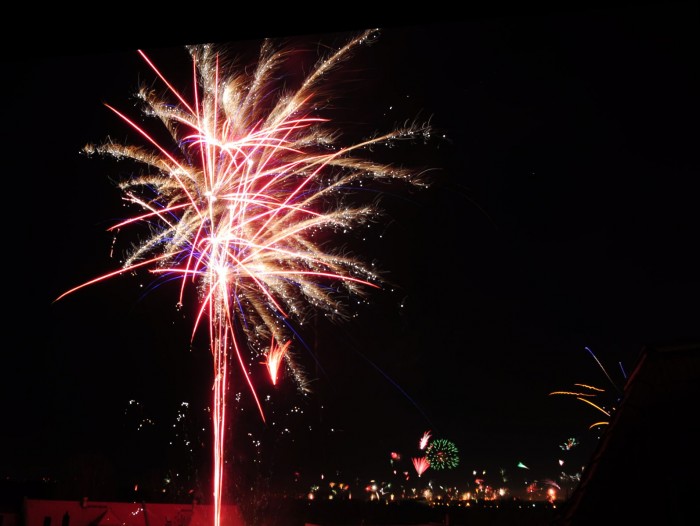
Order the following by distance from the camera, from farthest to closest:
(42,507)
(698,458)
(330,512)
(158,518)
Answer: (330,512), (158,518), (42,507), (698,458)

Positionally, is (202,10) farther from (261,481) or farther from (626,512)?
(261,481)

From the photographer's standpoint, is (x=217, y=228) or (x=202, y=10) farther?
(x=217, y=228)

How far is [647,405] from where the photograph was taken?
670cm

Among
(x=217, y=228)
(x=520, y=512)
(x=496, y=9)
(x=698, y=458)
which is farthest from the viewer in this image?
(x=520, y=512)

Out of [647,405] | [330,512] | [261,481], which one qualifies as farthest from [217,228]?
[330,512]

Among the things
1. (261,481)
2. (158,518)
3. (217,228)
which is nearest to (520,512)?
(261,481)

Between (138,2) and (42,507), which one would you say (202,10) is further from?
(42,507)

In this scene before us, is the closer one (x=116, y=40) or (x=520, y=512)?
(x=116, y=40)

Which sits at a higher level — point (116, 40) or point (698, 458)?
point (116, 40)

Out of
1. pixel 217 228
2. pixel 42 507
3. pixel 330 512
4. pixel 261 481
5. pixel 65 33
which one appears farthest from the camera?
pixel 330 512

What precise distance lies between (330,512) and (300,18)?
210 ft

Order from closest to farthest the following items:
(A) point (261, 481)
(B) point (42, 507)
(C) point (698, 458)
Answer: (C) point (698, 458) < (B) point (42, 507) < (A) point (261, 481)

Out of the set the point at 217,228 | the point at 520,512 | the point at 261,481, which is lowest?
the point at 520,512

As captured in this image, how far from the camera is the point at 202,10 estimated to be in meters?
1.92
